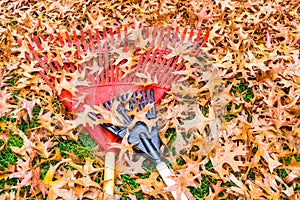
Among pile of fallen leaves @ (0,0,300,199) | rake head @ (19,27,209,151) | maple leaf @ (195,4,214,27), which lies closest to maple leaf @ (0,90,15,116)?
pile of fallen leaves @ (0,0,300,199)

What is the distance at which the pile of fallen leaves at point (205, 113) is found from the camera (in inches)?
58.9

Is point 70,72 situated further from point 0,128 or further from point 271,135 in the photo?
point 271,135

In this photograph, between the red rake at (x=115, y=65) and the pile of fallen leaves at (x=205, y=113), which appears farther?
the red rake at (x=115, y=65)

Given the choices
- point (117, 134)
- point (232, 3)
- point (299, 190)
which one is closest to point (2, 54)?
point (117, 134)

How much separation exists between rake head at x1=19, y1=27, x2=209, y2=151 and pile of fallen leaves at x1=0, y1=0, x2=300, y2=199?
0.07m

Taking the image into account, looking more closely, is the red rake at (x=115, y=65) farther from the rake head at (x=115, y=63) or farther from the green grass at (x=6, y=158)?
the green grass at (x=6, y=158)

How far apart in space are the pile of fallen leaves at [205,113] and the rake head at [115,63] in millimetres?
66

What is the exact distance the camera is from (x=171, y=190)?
143cm

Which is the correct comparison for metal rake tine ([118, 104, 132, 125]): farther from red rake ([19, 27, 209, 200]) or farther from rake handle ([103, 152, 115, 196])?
rake handle ([103, 152, 115, 196])

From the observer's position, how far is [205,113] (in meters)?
1.77

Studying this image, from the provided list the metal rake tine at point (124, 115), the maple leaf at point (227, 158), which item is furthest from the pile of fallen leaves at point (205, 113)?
the metal rake tine at point (124, 115)

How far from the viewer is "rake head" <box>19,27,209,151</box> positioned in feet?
6.01

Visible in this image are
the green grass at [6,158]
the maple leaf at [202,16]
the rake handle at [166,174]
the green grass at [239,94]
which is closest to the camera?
the rake handle at [166,174]

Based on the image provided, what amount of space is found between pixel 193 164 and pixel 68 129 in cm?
63
